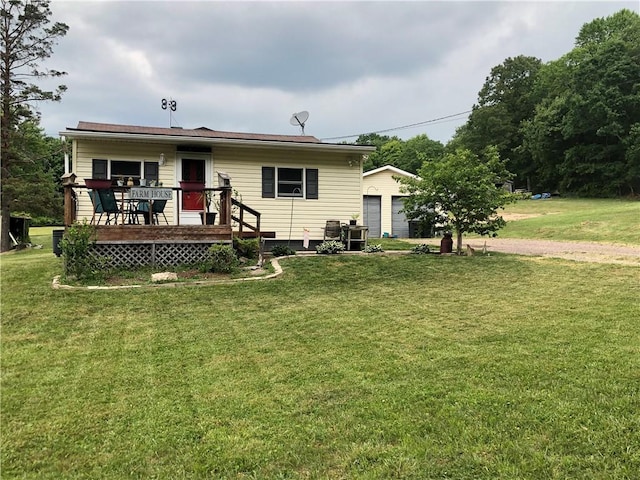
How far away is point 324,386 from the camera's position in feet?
11.0

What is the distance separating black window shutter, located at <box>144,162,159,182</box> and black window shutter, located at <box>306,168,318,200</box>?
389 centimetres

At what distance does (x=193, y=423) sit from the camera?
2.81 m

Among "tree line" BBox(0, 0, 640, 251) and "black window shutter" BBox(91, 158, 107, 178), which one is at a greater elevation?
"tree line" BBox(0, 0, 640, 251)

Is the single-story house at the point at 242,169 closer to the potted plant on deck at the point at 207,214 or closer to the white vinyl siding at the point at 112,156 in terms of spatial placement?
the white vinyl siding at the point at 112,156

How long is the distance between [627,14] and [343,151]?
49.8 m

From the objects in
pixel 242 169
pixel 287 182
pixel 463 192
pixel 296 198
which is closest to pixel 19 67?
pixel 242 169

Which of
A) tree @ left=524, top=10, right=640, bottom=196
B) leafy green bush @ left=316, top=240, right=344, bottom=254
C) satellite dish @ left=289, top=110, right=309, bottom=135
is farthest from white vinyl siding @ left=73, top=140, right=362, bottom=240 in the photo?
tree @ left=524, top=10, right=640, bottom=196

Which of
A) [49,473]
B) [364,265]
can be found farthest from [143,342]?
[364,265]

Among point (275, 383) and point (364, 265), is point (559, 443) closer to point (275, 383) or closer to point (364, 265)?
point (275, 383)

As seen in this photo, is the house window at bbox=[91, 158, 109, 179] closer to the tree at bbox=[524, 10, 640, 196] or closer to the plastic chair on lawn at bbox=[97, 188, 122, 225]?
the plastic chair on lawn at bbox=[97, 188, 122, 225]

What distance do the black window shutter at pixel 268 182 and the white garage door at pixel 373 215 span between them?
8344 mm

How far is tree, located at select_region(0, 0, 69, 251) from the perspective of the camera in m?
17.6

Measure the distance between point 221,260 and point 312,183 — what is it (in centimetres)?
464

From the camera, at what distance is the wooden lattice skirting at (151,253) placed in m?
8.45
